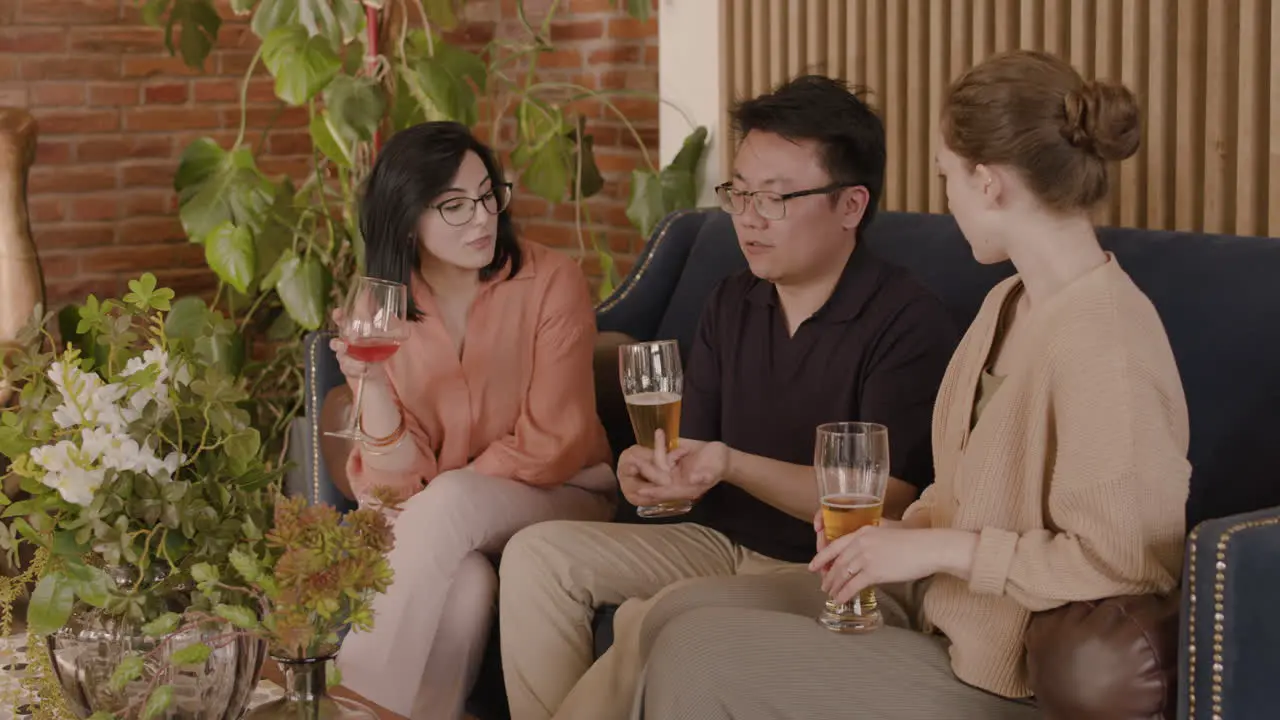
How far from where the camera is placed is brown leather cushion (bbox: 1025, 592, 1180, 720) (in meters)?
1.69

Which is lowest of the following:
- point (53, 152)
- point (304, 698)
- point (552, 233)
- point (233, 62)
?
point (304, 698)

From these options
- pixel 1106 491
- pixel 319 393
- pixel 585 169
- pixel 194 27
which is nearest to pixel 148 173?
pixel 194 27

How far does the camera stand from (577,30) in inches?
185

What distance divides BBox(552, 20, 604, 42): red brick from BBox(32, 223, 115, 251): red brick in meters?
1.40

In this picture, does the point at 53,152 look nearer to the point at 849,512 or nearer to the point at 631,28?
the point at 631,28

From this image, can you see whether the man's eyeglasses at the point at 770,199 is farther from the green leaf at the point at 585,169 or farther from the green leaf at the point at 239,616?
the green leaf at the point at 585,169

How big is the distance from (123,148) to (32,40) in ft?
1.25

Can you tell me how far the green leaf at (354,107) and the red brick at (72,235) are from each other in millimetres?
1185

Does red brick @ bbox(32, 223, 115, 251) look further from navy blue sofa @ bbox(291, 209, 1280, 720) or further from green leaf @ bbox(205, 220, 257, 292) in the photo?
navy blue sofa @ bbox(291, 209, 1280, 720)

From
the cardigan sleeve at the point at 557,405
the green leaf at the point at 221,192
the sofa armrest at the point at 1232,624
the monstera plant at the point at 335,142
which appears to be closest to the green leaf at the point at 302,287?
the monstera plant at the point at 335,142

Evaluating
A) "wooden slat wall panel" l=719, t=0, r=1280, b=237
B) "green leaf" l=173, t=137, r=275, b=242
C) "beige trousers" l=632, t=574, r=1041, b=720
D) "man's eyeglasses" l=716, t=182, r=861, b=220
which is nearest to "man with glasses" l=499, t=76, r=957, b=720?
"man's eyeglasses" l=716, t=182, r=861, b=220

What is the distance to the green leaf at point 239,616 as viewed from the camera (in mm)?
1656

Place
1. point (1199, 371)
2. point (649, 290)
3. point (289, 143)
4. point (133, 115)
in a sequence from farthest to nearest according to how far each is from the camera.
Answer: point (289, 143) < point (133, 115) < point (649, 290) < point (1199, 371)

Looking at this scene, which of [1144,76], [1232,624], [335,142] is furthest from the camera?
[335,142]
